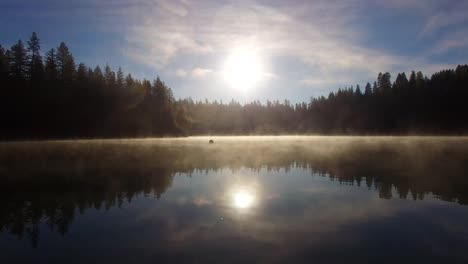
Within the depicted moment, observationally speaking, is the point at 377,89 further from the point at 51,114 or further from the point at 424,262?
the point at 424,262

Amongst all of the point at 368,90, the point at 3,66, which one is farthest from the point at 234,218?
the point at 368,90

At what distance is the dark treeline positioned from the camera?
77500mm

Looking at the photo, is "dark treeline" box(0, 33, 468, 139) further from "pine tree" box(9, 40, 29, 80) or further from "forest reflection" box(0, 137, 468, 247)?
"forest reflection" box(0, 137, 468, 247)

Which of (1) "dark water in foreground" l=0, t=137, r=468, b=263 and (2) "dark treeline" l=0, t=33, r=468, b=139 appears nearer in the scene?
(1) "dark water in foreground" l=0, t=137, r=468, b=263

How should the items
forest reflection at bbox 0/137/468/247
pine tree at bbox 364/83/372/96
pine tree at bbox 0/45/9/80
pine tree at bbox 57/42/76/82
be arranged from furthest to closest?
pine tree at bbox 364/83/372/96 → pine tree at bbox 57/42/76/82 → pine tree at bbox 0/45/9/80 → forest reflection at bbox 0/137/468/247

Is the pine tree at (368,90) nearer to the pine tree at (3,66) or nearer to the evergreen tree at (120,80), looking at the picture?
the evergreen tree at (120,80)

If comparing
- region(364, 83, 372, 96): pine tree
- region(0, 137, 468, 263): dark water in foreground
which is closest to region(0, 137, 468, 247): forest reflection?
region(0, 137, 468, 263): dark water in foreground

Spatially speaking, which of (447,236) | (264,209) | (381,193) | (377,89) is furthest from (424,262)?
(377,89)

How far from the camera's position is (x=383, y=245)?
985 cm

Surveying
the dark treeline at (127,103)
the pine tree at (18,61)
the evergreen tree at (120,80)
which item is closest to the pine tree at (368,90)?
the dark treeline at (127,103)

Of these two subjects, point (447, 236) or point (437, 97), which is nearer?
point (447, 236)

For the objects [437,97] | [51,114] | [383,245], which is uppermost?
[437,97]

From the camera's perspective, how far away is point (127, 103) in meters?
101

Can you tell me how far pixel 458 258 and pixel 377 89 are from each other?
16557cm
